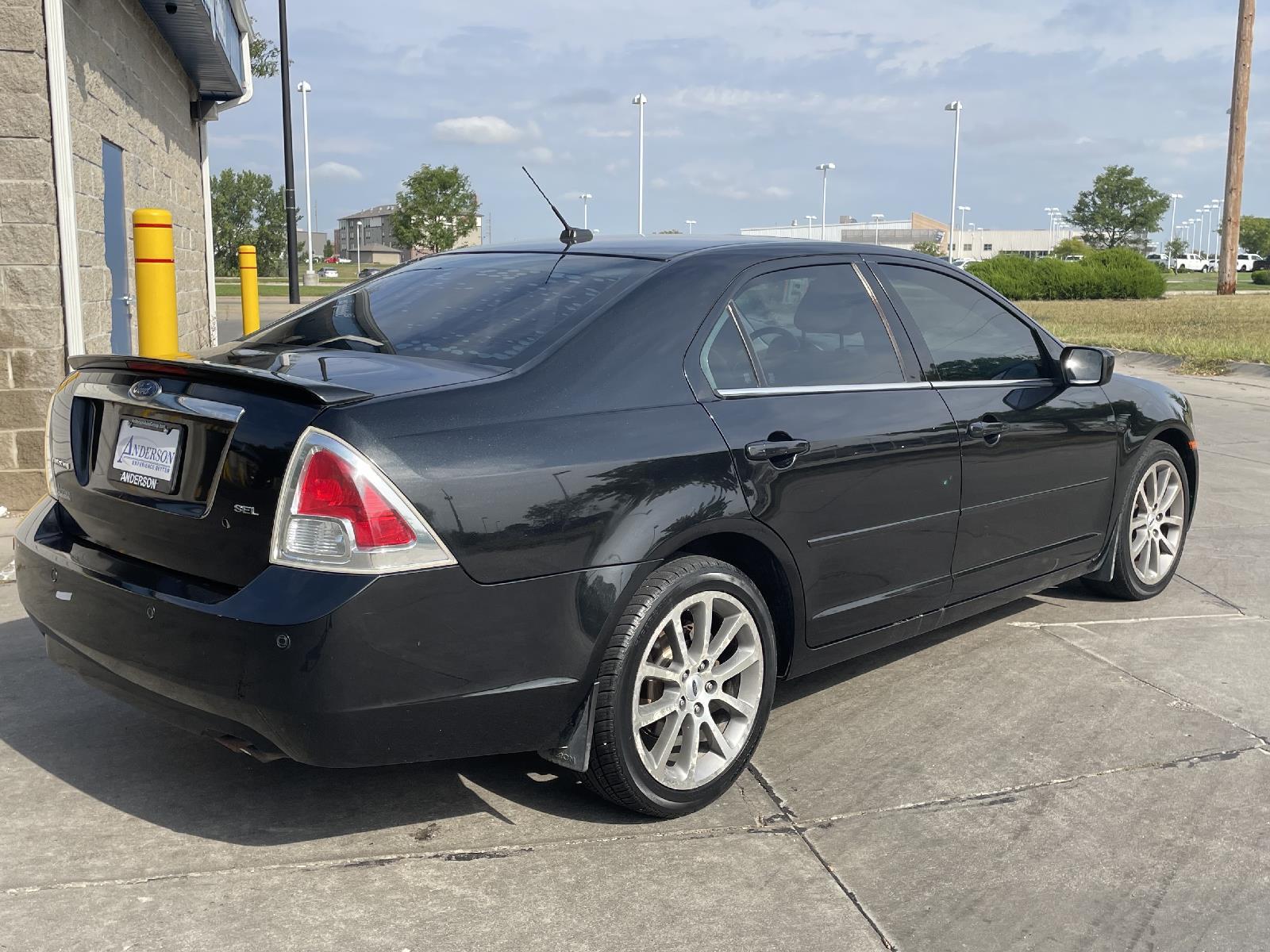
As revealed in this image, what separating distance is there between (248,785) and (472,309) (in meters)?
1.55

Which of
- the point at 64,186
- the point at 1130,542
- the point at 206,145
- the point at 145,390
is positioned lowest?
the point at 1130,542

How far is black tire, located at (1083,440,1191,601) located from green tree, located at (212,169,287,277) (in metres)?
76.1

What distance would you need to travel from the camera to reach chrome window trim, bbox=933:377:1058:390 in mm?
4395

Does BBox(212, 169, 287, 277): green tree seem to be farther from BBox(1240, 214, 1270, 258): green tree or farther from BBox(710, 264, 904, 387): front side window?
BBox(1240, 214, 1270, 258): green tree

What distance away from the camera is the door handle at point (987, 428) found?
14.4 ft

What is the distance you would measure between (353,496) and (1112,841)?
220cm

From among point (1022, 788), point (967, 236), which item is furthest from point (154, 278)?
point (967, 236)

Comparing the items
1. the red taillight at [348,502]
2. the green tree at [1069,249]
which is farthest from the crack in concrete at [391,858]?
the green tree at [1069,249]

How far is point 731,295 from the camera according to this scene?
3832 millimetres

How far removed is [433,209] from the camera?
56719mm

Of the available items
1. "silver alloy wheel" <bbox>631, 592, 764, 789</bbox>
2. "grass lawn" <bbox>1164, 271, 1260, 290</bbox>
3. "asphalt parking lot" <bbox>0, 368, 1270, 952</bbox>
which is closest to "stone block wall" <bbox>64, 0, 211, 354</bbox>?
"asphalt parking lot" <bbox>0, 368, 1270, 952</bbox>

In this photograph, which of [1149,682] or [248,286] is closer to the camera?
[1149,682]

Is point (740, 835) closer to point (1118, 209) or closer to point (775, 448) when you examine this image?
point (775, 448)

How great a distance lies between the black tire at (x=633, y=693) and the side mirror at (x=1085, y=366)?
2037mm
